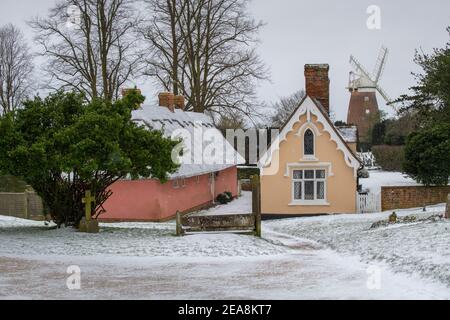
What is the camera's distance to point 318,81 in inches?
1346

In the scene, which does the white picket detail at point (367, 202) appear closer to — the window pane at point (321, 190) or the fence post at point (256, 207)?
the window pane at point (321, 190)

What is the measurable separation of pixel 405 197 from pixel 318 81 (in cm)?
761

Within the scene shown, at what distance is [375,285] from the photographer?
12508mm

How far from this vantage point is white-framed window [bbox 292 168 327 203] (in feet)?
106

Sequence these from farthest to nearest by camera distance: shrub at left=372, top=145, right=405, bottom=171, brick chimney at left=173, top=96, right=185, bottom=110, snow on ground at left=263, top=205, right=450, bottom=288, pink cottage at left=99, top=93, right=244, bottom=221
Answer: shrub at left=372, top=145, right=405, bottom=171
brick chimney at left=173, top=96, right=185, bottom=110
pink cottage at left=99, top=93, right=244, bottom=221
snow on ground at left=263, top=205, right=450, bottom=288

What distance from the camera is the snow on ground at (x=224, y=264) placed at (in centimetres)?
1209

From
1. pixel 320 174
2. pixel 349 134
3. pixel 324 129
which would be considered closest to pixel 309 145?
pixel 324 129

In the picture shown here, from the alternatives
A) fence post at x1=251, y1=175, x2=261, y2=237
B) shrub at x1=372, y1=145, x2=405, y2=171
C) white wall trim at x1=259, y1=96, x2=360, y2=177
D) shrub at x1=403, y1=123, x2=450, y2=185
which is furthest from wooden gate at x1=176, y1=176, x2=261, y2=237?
shrub at x1=372, y1=145, x2=405, y2=171

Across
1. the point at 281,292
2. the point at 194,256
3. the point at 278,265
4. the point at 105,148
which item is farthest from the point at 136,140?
the point at 281,292

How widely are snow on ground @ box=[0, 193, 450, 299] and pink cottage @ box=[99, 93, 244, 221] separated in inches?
251

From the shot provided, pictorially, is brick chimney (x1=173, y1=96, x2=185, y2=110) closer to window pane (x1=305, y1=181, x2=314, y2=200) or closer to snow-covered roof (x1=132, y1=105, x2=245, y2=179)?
snow-covered roof (x1=132, y1=105, x2=245, y2=179)

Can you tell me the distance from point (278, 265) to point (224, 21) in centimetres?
3434

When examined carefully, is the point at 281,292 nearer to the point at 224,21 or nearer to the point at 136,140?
the point at 136,140

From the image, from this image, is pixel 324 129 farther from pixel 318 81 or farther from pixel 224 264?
pixel 224 264
